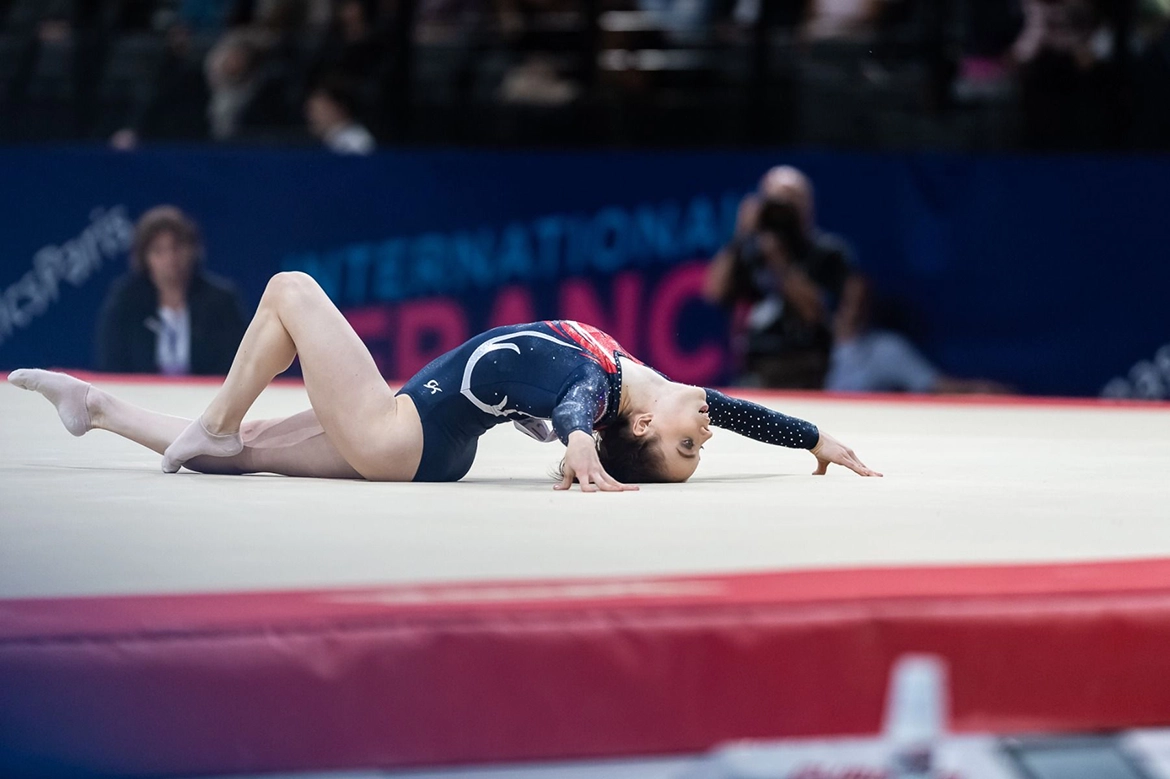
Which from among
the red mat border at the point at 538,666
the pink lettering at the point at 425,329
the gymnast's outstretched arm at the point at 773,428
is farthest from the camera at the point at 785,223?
the red mat border at the point at 538,666

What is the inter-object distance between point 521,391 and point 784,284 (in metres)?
3.02

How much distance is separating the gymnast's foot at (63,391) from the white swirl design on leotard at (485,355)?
87cm

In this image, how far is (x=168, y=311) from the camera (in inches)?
231

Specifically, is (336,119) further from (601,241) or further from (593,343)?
(593,343)

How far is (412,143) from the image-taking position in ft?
21.2

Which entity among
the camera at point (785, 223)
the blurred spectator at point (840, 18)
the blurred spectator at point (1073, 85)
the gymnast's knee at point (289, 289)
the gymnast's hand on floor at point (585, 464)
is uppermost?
the blurred spectator at point (840, 18)

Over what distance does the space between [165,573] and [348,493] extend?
884 millimetres

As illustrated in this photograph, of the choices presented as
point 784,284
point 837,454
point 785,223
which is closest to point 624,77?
point 785,223

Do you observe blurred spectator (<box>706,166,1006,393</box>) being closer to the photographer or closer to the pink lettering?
the photographer

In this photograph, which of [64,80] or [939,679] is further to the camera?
[64,80]

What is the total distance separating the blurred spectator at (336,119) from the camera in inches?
249

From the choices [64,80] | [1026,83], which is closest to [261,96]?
[64,80]

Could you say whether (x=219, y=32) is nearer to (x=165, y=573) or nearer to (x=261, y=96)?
(x=261, y=96)

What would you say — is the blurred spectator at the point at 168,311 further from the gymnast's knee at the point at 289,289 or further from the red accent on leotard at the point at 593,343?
the red accent on leotard at the point at 593,343
